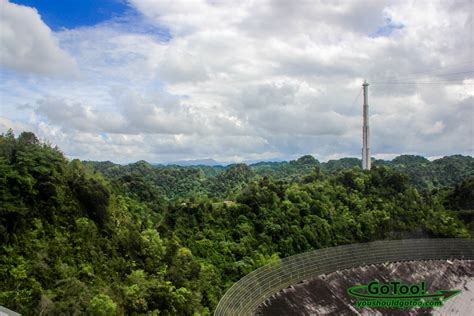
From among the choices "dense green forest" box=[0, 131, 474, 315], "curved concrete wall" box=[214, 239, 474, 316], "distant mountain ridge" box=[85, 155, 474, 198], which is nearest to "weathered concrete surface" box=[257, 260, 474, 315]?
"curved concrete wall" box=[214, 239, 474, 316]

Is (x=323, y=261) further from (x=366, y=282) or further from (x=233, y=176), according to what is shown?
(x=233, y=176)

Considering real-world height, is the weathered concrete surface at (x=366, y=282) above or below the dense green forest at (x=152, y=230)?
below

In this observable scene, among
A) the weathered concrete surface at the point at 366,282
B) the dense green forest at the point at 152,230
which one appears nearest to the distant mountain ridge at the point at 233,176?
the dense green forest at the point at 152,230

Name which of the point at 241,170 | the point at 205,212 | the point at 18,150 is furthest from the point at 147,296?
the point at 241,170

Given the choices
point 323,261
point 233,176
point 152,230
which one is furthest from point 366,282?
point 233,176

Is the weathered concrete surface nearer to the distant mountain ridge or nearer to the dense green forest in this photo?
the dense green forest

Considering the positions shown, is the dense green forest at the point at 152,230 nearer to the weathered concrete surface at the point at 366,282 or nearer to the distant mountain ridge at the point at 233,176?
the weathered concrete surface at the point at 366,282
